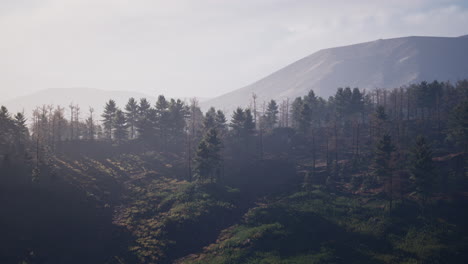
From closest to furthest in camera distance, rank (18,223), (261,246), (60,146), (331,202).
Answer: (261,246), (18,223), (331,202), (60,146)

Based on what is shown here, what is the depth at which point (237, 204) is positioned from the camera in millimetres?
46188

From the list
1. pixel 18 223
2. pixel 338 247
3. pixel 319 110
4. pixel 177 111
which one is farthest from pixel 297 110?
pixel 18 223

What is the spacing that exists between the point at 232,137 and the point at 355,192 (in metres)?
38.3

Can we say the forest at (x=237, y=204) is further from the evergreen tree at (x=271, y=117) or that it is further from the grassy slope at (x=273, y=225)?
the evergreen tree at (x=271, y=117)

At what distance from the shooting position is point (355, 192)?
47.8 m

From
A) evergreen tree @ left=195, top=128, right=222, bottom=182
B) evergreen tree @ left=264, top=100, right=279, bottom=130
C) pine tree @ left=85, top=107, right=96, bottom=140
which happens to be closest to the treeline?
pine tree @ left=85, top=107, right=96, bottom=140

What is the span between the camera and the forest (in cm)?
3094

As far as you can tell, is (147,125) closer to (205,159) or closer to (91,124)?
(91,124)

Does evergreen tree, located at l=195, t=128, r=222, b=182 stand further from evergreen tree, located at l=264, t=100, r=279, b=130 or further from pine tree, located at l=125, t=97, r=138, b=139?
evergreen tree, located at l=264, t=100, r=279, b=130

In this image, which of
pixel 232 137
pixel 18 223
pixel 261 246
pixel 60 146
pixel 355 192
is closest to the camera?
pixel 261 246

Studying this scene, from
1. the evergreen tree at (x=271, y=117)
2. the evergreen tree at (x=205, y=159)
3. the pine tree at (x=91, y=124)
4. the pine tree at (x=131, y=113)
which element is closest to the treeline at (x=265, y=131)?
the pine tree at (x=131, y=113)

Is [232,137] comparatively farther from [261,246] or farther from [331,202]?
[261,246]

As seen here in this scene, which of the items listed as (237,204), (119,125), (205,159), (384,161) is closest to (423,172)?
(384,161)

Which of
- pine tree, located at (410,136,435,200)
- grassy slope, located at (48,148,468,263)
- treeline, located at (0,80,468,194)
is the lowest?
grassy slope, located at (48,148,468,263)
